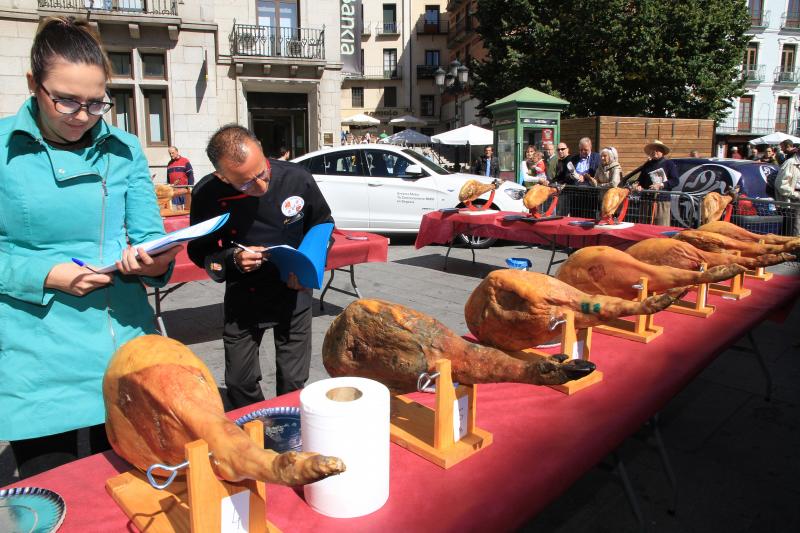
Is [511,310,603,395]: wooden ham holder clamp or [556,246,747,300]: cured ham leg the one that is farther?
[556,246,747,300]: cured ham leg

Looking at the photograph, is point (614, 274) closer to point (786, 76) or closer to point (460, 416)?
point (460, 416)

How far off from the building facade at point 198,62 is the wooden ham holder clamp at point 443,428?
1768 cm

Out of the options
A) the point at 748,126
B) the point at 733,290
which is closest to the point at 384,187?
Answer: the point at 733,290

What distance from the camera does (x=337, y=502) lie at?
4.10ft

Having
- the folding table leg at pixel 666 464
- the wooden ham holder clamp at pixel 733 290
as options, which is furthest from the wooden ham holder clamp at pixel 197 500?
the wooden ham holder clamp at pixel 733 290

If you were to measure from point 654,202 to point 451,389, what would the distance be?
6324 mm

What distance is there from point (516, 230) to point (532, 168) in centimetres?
376

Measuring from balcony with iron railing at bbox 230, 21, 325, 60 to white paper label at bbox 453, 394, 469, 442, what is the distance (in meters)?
19.1

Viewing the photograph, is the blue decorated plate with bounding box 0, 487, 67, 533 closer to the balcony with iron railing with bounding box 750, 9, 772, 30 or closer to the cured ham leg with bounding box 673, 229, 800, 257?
the cured ham leg with bounding box 673, 229, 800, 257

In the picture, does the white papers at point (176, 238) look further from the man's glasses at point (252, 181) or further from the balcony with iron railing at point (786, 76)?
the balcony with iron railing at point (786, 76)

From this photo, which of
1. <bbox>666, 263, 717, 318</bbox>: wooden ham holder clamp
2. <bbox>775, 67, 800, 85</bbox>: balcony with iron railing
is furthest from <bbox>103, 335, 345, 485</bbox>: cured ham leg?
<bbox>775, 67, 800, 85</bbox>: balcony with iron railing

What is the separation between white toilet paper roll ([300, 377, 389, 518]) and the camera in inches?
45.4

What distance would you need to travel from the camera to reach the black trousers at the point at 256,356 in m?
2.38

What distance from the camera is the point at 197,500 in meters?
1.04
